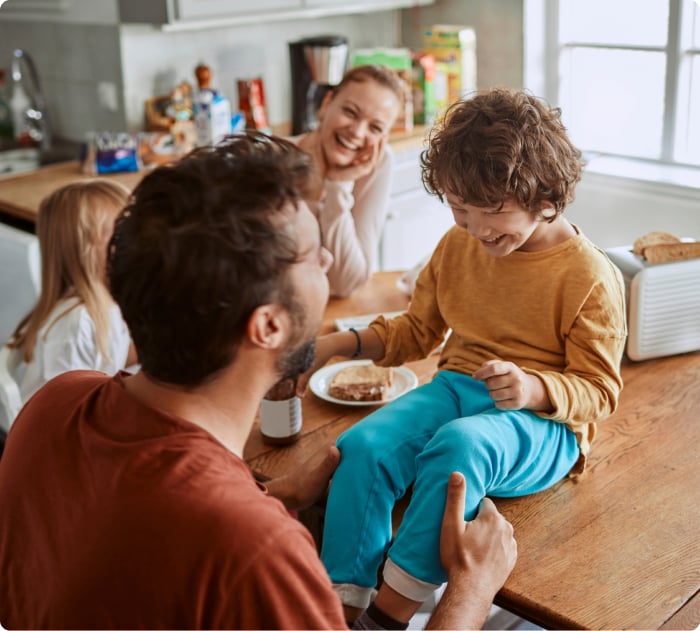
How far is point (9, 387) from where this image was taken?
1.97m

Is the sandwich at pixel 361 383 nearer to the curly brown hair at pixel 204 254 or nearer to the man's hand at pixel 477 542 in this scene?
the man's hand at pixel 477 542

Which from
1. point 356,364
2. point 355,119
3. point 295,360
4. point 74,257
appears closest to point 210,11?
point 355,119

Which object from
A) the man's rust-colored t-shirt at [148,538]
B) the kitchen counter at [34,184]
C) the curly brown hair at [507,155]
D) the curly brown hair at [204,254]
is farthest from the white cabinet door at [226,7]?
the man's rust-colored t-shirt at [148,538]

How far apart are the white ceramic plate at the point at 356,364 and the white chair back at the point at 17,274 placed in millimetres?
885

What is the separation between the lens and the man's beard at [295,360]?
107 cm

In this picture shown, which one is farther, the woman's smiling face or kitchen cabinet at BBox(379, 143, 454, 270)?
kitchen cabinet at BBox(379, 143, 454, 270)

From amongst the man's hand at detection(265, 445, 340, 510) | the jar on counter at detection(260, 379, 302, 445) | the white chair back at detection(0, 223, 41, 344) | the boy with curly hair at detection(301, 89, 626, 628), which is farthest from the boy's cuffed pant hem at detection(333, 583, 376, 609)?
the white chair back at detection(0, 223, 41, 344)

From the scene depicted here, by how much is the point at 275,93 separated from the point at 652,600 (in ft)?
10.0

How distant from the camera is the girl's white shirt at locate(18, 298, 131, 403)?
1.96 m

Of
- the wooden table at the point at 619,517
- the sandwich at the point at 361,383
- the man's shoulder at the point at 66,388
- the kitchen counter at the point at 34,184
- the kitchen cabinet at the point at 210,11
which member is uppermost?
the kitchen cabinet at the point at 210,11

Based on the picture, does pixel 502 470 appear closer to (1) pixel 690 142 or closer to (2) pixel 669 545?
(2) pixel 669 545

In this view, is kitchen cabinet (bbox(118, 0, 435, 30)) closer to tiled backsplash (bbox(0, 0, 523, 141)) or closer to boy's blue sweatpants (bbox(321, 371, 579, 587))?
tiled backsplash (bbox(0, 0, 523, 141))

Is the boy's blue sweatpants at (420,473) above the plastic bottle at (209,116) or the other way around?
the other way around

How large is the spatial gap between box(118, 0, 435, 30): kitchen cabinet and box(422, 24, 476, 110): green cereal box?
55 centimetres
